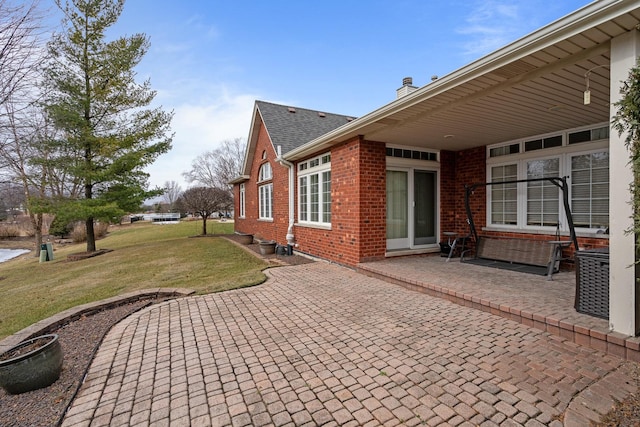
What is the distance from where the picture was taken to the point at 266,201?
13.0m

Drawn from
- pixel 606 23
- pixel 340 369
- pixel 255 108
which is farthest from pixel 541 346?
pixel 255 108

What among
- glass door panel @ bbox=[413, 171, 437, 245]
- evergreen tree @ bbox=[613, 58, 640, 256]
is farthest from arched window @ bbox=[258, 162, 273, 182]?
evergreen tree @ bbox=[613, 58, 640, 256]

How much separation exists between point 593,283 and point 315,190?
6.35m

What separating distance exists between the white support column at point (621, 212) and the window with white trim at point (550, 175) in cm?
333

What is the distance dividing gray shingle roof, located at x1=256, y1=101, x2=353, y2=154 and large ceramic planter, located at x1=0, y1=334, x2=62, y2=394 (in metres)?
8.56

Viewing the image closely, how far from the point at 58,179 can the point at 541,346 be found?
17.3 m

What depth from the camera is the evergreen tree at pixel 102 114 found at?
1140 cm

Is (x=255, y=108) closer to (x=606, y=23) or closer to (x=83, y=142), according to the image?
(x=83, y=142)

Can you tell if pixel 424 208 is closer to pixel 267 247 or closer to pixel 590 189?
pixel 590 189

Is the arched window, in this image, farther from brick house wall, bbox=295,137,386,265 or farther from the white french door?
the white french door

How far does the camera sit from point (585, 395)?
221 centimetres

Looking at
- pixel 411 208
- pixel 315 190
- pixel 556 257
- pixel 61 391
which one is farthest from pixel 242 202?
pixel 61 391

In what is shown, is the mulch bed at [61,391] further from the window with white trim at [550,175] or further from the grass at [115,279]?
the window with white trim at [550,175]

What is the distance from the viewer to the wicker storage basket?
3201 millimetres
